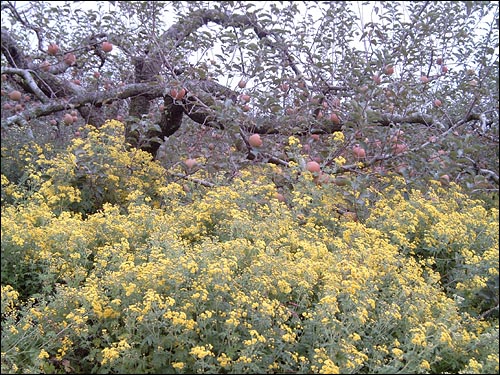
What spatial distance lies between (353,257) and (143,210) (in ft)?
4.05

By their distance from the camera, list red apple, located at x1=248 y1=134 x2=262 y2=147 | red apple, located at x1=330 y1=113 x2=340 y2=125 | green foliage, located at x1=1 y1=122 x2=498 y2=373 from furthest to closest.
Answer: red apple, located at x1=330 y1=113 x2=340 y2=125 → red apple, located at x1=248 y1=134 x2=262 y2=147 → green foliage, located at x1=1 y1=122 x2=498 y2=373

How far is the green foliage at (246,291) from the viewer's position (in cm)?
210

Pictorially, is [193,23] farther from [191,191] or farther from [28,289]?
[28,289]

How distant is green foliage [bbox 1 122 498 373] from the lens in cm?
210

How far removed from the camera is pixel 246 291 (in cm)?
236

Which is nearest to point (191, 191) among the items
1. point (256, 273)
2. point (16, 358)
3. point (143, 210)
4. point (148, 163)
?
point (148, 163)

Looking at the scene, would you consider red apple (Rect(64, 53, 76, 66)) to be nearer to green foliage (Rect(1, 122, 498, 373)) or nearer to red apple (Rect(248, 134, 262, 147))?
green foliage (Rect(1, 122, 498, 373))

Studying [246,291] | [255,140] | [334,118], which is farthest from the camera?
[334,118]

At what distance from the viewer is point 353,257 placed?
2.76m

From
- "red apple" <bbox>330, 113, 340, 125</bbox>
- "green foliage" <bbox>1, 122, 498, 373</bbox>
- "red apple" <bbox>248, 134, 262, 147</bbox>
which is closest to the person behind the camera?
"green foliage" <bbox>1, 122, 498, 373</bbox>

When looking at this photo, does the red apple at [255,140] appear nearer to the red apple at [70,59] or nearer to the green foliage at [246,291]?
the green foliage at [246,291]

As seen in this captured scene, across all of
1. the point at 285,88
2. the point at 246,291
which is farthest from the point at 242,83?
the point at 246,291

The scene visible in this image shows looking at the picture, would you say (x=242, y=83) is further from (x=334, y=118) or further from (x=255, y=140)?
(x=334, y=118)

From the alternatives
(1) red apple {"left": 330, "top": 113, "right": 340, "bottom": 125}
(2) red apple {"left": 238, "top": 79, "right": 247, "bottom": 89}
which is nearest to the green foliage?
(1) red apple {"left": 330, "top": 113, "right": 340, "bottom": 125}
